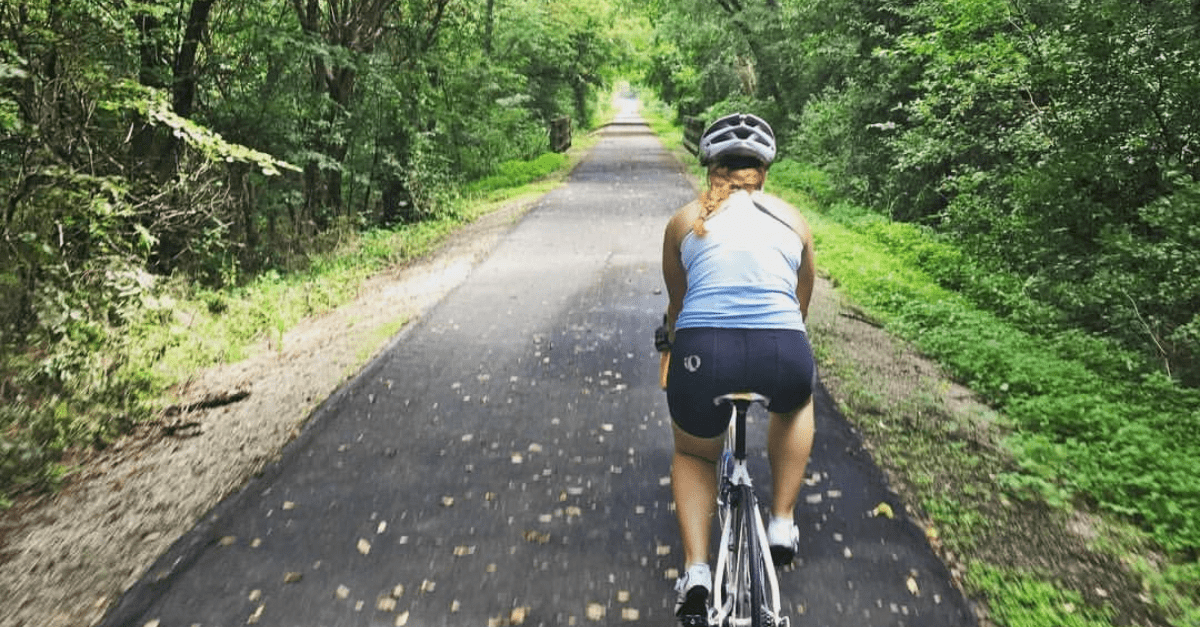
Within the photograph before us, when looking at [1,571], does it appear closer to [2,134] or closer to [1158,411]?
[2,134]

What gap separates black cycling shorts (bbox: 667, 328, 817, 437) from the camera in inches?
102

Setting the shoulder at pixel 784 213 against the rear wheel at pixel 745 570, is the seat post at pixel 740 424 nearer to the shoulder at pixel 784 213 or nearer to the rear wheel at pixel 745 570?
the rear wheel at pixel 745 570

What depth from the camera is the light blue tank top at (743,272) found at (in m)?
2.65

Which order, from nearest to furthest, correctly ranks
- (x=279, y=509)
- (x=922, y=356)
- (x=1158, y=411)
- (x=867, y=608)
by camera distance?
(x=867, y=608)
(x=279, y=509)
(x=1158, y=411)
(x=922, y=356)

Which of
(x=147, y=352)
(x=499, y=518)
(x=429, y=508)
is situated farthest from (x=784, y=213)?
(x=147, y=352)

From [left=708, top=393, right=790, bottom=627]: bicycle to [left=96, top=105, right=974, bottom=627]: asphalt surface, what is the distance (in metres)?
0.88

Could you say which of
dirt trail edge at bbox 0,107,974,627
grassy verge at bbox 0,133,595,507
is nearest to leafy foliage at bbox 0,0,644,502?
grassy verge at bbox 0,133,595,507

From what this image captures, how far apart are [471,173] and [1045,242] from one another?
16.8 metres

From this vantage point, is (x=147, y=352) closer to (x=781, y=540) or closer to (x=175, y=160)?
(x=175, y=160)

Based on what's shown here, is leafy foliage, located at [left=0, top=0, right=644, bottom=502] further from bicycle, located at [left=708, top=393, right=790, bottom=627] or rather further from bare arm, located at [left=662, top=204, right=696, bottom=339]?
bicycle, located at [left=708, top=393, right=790, bottom=627]

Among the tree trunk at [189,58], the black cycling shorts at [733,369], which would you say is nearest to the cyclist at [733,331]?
the black cycling shorts at [733,369]

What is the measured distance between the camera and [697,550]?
281 cm

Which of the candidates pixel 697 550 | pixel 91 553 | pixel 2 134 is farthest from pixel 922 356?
pixel 2 134

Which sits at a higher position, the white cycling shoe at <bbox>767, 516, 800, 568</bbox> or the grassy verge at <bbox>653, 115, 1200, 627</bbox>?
the white cycling shoe at <bbox>767, 516, 800, 568</bbox>
